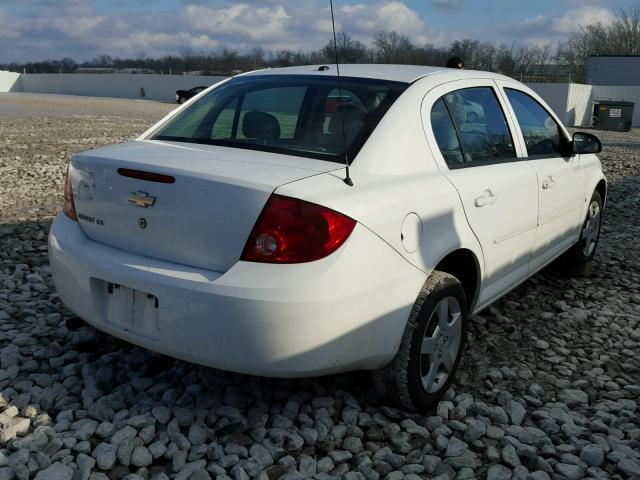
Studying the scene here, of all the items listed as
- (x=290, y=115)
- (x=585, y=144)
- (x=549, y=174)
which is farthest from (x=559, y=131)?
(x=290, y=115)

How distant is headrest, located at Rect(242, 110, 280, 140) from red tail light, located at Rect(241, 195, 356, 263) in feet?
2.62

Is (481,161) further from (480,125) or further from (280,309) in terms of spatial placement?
(280,309)

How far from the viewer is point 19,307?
4.11 m

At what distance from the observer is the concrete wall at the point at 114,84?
4456 cm

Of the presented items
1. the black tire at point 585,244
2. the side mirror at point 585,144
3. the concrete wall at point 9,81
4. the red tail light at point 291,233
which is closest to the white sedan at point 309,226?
the red tail light at point 291,233

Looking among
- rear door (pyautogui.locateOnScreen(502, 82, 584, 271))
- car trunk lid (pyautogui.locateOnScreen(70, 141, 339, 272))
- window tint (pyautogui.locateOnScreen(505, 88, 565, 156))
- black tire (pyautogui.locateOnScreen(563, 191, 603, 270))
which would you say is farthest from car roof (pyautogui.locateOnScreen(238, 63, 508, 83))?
black tire (pyautogui.locateOnScreen(563, 191, 603, 270))

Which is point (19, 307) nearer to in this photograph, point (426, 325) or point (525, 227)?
point (426, 325)

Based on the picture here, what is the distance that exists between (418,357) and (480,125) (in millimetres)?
1426

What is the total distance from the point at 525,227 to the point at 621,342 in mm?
1036

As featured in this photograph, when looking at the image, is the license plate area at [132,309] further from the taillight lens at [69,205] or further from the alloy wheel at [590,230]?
the alloy wheel at [590,230]

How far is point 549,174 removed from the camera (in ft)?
13.3

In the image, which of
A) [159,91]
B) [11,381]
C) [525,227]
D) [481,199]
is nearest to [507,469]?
[481,199]

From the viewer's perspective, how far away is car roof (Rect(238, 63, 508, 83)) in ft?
11.0

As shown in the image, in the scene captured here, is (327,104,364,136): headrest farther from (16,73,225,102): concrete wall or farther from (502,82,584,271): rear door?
(16,73,225,102): concrete wall
